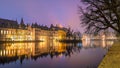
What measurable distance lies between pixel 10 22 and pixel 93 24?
138560mm

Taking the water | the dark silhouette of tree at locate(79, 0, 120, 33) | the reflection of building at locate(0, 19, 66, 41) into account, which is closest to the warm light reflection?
the water

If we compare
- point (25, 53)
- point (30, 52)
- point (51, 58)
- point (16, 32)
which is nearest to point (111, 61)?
point (51, 58)

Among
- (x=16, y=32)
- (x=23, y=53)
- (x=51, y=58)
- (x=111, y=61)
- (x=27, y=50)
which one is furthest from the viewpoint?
(x=16, y=32)

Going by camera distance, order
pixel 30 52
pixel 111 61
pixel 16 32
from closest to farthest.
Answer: pixel 111 61 < pixel 30 52 < pixel 16 32

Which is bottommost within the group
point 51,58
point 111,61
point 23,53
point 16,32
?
point 51,58

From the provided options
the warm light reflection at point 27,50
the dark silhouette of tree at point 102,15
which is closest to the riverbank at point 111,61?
the dark silhouette of tree at point 102,15

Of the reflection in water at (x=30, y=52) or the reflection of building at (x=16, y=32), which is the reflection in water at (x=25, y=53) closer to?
the reflection in water at (x=30, y=52)

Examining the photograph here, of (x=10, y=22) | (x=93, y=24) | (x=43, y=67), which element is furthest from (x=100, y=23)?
(x=10, y=22)

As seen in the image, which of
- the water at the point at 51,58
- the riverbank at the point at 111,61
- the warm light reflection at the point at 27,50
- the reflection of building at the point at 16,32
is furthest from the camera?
the reflection of building at the point at 16,32

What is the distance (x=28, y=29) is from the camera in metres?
169

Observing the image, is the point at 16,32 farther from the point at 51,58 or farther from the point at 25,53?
the point at 51,58

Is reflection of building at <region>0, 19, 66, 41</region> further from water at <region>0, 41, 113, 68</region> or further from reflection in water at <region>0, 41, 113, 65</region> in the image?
water at <region>0, 41, 113, 68</region>

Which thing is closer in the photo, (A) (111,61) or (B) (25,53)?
(A) (111,61)

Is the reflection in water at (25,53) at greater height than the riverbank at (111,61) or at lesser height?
lesser
